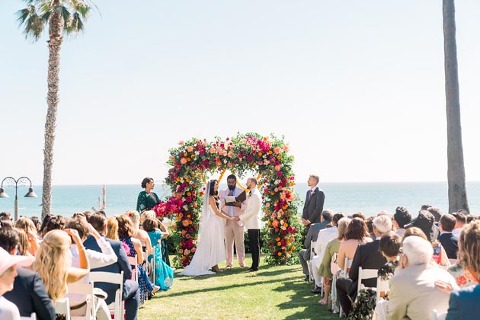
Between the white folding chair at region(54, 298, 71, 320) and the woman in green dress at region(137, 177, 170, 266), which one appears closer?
the white folding chair at region(54, 298, 71, 320)

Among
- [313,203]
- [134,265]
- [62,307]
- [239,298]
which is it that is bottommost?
[239,298]

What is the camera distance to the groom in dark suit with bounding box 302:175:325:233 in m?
12.4

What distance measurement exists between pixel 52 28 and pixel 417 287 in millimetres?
16604

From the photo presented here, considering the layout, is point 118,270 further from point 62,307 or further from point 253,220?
point 253,220

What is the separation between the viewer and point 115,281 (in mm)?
6230

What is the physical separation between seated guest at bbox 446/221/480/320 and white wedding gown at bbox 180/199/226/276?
9.82 m

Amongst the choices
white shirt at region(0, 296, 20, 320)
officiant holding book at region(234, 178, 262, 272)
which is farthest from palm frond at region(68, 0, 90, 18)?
white shirt at region(0, 296, 20, 320)

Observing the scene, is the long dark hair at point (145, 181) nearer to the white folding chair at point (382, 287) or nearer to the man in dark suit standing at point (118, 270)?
the man in dark suit standing at point (118, 270)

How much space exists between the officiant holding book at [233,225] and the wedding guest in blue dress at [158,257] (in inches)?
108

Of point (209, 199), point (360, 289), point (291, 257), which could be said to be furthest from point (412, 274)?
point (291, 257)

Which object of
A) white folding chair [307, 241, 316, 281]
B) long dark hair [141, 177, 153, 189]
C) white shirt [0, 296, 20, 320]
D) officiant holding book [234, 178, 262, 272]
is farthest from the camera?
officiant holding book [234, 178, 262, 272]

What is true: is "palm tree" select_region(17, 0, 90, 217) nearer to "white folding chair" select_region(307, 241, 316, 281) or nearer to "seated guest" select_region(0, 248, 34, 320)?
"white folding chair" select_region(307, 241, 316, 281)

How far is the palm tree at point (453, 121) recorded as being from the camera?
1275 cm

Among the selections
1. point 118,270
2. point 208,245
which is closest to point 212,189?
point 208,245
